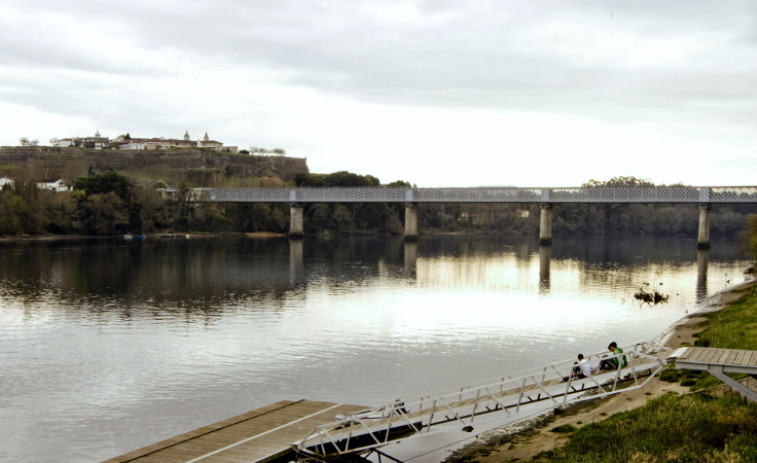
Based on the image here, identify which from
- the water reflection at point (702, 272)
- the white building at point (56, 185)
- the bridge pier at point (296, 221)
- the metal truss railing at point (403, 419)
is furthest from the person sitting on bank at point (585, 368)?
the white building at point (56, 185)

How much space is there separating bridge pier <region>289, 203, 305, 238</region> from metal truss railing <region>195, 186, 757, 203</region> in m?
2.57

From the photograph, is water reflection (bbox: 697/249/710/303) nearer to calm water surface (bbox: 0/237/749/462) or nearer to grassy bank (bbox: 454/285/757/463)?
calm water surface (bbox: 0/237/749/462)

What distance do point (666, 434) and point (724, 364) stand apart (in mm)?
2436

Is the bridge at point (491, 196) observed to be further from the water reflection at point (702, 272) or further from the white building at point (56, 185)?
the white building at point (56, 185)

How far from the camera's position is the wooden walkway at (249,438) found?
21875 mm

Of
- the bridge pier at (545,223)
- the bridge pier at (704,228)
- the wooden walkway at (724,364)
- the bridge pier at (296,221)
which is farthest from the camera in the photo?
the bridge pier at (296,221)

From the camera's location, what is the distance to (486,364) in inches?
1502

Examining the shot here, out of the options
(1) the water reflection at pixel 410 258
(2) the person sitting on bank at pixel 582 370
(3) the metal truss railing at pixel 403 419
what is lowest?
(1) the water reflection at pixel 410 258

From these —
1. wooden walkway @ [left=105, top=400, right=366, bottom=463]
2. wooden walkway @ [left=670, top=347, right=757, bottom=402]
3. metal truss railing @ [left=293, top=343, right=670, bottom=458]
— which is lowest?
wooden walkway @ [left=105, top=400, right=366, bottom=463]

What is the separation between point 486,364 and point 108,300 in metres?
33.8

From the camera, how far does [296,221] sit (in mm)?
179625

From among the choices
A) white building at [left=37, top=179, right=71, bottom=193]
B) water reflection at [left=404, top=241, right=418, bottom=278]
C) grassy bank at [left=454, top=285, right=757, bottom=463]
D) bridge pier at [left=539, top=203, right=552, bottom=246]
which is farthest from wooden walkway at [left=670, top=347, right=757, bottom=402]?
white building at [left=37, top=179, right=71, bottom=193]

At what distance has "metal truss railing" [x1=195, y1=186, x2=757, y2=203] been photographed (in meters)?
151

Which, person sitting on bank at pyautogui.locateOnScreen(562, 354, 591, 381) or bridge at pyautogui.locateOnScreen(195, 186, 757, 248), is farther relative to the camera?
bridge at pyautogui.locateOnScreen(195, 186, 757, 248)
